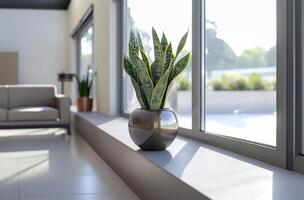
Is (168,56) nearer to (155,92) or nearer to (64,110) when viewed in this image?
(155,92)

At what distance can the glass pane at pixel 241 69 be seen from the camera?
2365mm

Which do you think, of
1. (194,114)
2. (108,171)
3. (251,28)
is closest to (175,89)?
(194,114)

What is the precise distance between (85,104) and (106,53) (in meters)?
1.33

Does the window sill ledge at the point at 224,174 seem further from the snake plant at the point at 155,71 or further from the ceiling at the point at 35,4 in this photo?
the ceiling at the point at 35,4

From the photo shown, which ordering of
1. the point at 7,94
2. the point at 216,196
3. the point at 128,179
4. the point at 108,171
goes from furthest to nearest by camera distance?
1. the point at 7,94
2. the point at 108,171
3. the point at 128,179
4. the point at 216,196

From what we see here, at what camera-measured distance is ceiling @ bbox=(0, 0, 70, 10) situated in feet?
33.8

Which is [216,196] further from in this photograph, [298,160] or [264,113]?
[264,113]

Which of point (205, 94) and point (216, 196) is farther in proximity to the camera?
point (205, 94)

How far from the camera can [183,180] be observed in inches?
73.0

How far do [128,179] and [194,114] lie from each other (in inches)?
28.8

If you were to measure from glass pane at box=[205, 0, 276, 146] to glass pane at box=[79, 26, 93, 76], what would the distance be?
540 cm

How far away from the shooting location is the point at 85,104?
276 inches


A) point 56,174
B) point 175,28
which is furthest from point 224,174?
point 175,28

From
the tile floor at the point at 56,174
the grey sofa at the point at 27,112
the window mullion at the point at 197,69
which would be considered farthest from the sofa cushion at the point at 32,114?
the window mullion at the point at 197,69
